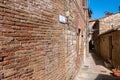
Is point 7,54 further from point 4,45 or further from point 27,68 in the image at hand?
point 27,68

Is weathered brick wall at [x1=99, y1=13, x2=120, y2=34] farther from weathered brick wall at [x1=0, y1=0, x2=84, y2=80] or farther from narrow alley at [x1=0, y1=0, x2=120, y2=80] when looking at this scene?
weathered brick wall at [x1=0, y1=0, x2=84, y2=80]

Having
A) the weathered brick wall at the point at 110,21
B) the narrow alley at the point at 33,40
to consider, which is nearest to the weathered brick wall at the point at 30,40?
the narrow alley at the point at 33,40

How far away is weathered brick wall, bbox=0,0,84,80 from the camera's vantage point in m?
2.62

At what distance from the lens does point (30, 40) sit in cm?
330

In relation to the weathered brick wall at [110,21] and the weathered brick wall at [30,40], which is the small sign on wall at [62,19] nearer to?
the weathered brick wall at [30,40]

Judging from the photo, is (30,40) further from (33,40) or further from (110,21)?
(110,21)

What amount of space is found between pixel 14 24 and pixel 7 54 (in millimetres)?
536

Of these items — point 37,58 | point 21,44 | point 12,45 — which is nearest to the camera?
point 12,45

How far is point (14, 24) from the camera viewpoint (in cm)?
280

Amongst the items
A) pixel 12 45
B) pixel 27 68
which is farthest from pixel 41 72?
pixel 12 45

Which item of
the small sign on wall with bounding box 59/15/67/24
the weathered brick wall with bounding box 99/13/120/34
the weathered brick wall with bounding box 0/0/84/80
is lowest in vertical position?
the weathered brick wall with bounding box 0/0/84/80

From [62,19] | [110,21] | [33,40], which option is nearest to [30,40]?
[33,40]

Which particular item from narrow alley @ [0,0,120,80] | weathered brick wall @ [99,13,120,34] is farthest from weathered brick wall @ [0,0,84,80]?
weathered brick wall @ [99,13,120,34]

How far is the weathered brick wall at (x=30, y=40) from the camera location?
8.61ft
